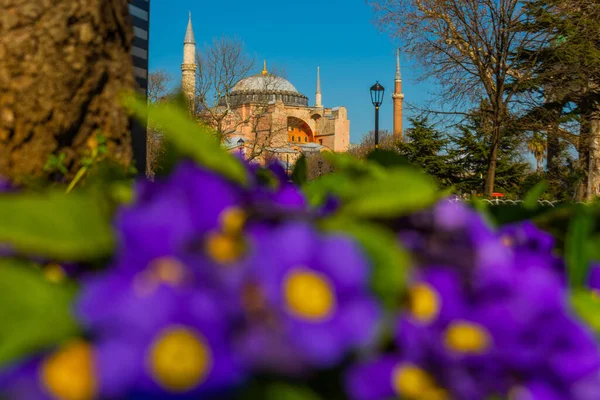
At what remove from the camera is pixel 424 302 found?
493 mm

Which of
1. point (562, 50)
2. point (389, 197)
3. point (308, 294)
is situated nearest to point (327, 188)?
point (389, 197)

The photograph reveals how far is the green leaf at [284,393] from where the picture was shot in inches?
15.9

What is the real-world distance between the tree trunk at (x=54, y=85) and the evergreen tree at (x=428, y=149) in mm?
32074

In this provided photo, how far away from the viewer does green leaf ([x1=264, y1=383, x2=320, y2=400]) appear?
1.32ft

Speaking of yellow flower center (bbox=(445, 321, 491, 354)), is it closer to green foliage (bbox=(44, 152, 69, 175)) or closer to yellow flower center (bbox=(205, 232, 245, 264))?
yellow flower center (bbox=(205, 232, 245, 264))

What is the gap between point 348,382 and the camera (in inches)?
17.4

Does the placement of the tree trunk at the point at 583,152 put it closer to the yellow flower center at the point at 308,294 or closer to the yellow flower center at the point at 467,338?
the yellow flower center at the point at 467,338

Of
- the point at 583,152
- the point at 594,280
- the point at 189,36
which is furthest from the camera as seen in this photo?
the point at 189,36

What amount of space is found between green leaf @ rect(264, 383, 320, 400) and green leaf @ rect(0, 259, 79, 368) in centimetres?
14

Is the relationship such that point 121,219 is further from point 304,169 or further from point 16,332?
point 304,169

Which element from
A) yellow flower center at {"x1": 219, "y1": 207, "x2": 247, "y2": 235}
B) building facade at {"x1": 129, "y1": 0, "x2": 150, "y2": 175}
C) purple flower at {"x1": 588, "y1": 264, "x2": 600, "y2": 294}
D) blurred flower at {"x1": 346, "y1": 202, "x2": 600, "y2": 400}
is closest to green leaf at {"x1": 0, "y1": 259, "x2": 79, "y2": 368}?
yellow flower center at {"x1": 219, "y1": 207, "x2": 247, "y2": 235}

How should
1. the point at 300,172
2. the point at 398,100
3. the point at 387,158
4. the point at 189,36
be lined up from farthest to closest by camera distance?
1. the point at 398,100
2. the point at 189,36
3. the point at 300,172
4. the point at 387,158

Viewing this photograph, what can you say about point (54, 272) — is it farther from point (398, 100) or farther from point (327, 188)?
point (398, 100)

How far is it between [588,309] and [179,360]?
1.40ft
